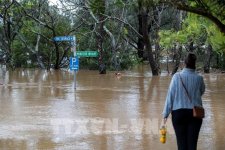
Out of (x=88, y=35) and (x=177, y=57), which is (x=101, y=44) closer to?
(x=88, y=35)

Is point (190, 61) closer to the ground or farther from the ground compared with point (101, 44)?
closer to the ground

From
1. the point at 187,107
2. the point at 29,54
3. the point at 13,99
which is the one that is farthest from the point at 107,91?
the point at 29,54

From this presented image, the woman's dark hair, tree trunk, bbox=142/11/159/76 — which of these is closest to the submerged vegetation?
tree trunk, bbox=142/11/159/76

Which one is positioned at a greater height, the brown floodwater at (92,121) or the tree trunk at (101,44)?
the tree trunk at (101,44)

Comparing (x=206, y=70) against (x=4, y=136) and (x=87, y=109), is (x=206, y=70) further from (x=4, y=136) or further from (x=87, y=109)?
(x=4, y=136)

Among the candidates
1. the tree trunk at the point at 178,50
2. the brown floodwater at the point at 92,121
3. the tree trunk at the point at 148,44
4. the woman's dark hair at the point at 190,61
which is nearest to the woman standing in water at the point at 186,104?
the woman's dark hair at the point at 190,61

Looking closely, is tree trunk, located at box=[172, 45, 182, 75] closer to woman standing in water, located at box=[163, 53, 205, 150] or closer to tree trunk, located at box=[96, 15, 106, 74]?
tree trunk, located at box=[96, 15, 106, 74]

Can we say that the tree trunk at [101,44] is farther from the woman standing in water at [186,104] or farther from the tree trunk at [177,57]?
the woman standing in water at [186,104]

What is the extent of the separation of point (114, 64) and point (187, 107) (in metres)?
27.6

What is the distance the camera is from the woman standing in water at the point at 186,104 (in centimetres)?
673

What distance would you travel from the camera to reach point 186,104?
22.2ft

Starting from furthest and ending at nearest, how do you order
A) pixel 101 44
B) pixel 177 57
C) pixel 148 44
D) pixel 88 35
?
pixel 88 35 → pixel 177 57 → pixel 101 44 → pixel 148 44

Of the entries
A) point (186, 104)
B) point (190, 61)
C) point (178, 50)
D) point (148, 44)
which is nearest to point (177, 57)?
point (178, 50)

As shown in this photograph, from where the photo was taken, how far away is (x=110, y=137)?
9.34m
